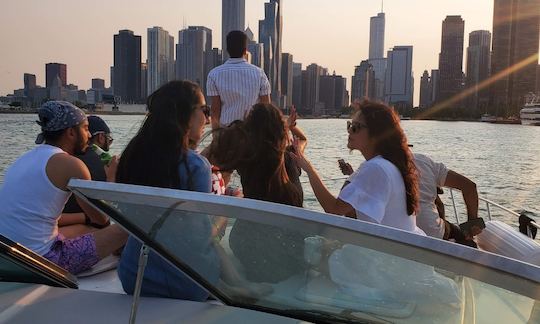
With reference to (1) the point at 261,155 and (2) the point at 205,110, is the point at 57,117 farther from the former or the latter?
(1) the point at 261,155

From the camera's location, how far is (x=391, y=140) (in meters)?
2.68

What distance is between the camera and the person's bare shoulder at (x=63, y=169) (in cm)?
263

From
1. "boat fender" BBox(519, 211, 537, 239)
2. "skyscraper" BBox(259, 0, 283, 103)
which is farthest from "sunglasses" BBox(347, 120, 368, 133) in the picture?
"skyscraper" BBox(259, 0, 283, 103)

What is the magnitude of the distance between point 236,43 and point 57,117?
2.03m

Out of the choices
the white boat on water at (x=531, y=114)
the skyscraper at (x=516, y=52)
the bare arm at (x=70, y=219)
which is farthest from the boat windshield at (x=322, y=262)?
the skyscraper at (x=516, y=52)

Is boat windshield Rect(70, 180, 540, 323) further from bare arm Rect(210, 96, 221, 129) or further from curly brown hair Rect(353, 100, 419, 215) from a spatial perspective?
bare arm Rect(210, 96, 221, 129)

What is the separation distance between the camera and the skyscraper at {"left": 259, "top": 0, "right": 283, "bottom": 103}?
12.3m

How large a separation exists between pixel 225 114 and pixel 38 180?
2.16 meters

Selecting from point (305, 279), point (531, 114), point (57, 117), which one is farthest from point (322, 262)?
point (531, 114)

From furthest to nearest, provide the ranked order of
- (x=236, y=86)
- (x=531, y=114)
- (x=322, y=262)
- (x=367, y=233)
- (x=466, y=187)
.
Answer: (x=531, y=114), (x=236, y=86), (x=466, y=187), (x=322, y=262), (x=367, y=233)

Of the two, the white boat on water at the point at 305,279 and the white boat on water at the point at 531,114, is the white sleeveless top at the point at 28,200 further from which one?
the white boat on water at the point at 531,114

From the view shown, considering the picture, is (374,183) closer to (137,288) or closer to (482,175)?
(137,288)

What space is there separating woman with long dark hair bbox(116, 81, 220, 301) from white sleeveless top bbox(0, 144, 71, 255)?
22.5 inches

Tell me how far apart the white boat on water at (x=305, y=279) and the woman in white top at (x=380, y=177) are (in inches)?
37.0
